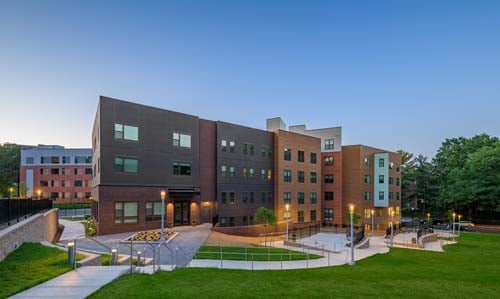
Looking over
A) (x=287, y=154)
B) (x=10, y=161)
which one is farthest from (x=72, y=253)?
(x=10, y=161)

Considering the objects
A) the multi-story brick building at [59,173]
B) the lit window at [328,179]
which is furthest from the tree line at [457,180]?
the multi-story brick building at [59,173]

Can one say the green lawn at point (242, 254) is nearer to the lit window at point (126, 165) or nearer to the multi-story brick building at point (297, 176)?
the lit window at point (126, 165)

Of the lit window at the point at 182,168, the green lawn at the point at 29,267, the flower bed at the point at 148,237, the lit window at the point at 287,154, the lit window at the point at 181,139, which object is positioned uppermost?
the lit window at the point at 181,139

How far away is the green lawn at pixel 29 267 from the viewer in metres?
8.98

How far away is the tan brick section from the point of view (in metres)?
40.0

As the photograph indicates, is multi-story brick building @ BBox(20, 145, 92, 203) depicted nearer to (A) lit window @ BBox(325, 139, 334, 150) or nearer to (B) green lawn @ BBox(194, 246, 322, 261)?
(A) lit window @ BBox(325, 139, 334, 150)

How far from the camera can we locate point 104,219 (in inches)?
980

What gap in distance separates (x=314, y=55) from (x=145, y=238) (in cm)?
3087

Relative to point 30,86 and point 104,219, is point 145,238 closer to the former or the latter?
point 104,219

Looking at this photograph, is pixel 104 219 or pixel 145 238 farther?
pixel 104 219

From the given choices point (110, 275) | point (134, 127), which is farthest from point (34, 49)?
point (110, 275)

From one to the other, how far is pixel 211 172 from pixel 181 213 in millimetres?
5386

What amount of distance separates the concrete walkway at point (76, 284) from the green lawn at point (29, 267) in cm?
36

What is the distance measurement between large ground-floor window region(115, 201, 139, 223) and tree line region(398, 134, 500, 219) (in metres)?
51.7
